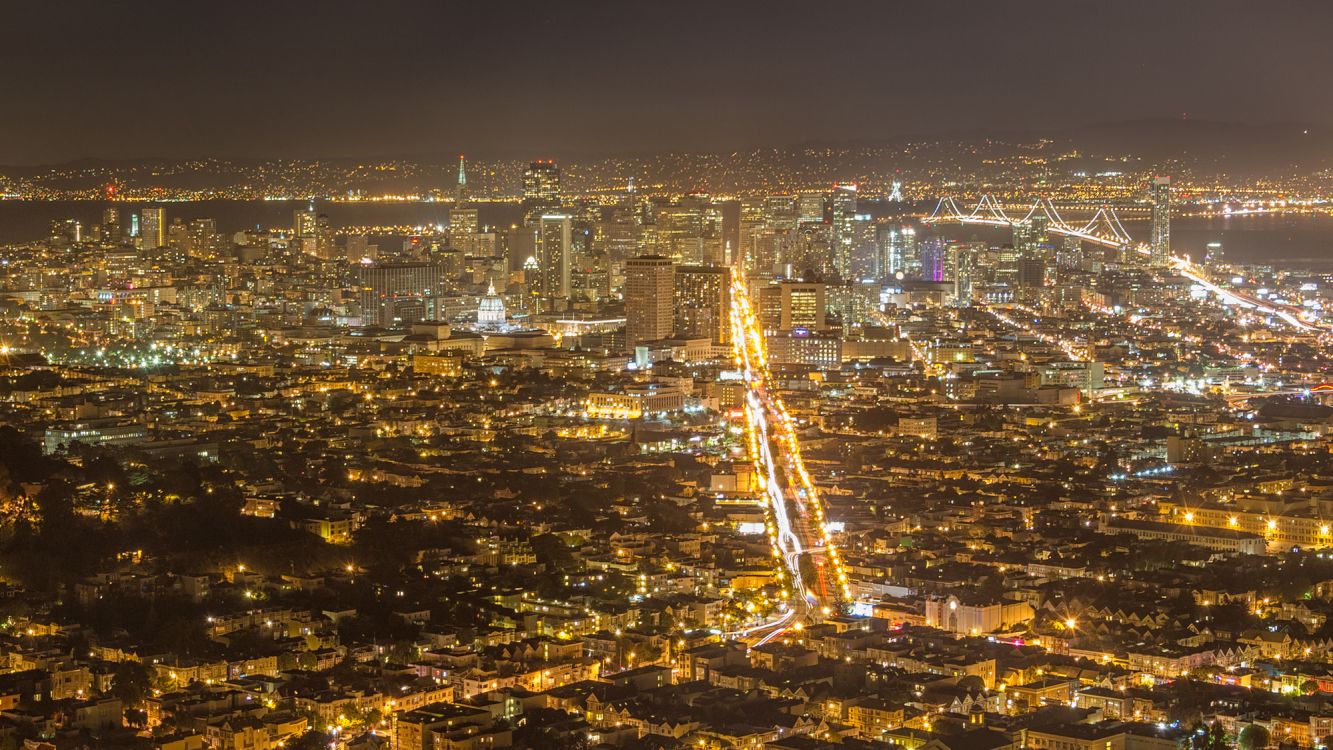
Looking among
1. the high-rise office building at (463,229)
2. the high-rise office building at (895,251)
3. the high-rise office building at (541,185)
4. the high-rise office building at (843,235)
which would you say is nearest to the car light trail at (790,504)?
the high-rise office building at (843,235)

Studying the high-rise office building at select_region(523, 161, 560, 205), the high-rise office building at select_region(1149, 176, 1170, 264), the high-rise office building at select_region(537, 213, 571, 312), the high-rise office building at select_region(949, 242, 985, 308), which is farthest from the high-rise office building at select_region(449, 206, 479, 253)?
the high-rise office building at select_region(1149, 176, 1170, 264)

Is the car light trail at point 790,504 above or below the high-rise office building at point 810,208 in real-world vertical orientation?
below

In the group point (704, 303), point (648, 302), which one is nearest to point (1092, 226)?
point (704, 303)

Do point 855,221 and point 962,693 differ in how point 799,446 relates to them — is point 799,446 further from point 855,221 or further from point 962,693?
point 855,221

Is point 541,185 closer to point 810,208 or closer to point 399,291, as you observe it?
point 810,208

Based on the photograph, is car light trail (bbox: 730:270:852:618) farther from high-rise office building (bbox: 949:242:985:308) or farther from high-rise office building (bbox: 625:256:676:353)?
high-rise office building (bbox: 949:242:985:308)

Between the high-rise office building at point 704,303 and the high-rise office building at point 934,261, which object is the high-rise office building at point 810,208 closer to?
the high-rise office building at point 934,261
